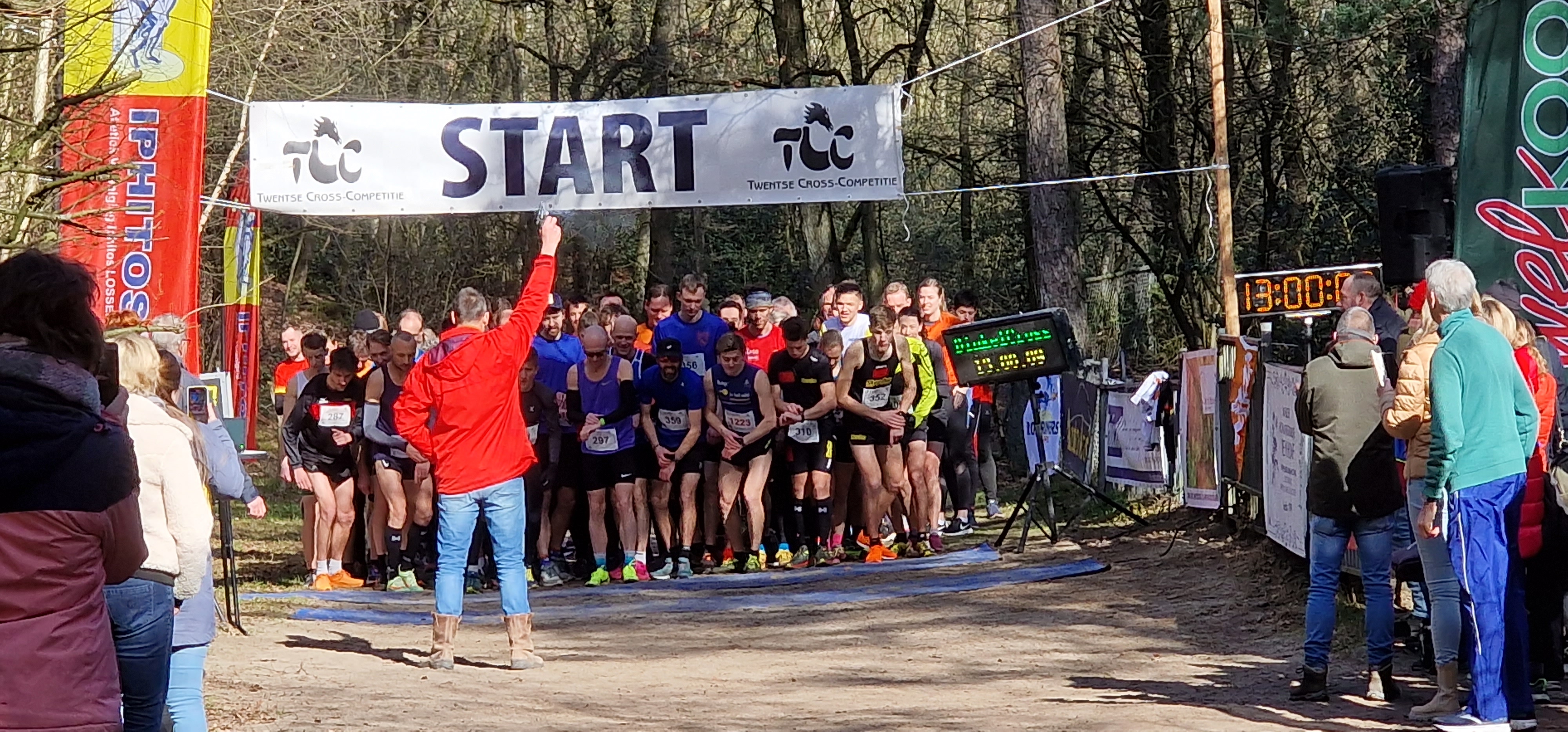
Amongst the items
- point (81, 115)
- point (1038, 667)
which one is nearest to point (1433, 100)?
point (1038, 667)

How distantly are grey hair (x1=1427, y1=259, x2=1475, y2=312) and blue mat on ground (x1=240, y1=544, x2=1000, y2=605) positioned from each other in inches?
276

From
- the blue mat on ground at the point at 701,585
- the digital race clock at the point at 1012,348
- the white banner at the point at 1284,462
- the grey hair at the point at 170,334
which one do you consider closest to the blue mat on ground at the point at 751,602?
the blue mat on ground at the point at 701,585

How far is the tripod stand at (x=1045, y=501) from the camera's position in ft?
46.0

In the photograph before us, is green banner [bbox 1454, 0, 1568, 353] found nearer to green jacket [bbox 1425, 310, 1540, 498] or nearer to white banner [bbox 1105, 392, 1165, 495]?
green jacket [bbox 1425, 310, 1540, 498]

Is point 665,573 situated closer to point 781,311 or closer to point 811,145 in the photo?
point 781,311

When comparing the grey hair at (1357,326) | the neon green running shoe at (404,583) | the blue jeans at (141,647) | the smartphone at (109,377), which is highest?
the grey hair at (1357,326)

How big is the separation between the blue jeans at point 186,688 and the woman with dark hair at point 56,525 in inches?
68.5

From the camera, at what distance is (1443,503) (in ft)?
22.6

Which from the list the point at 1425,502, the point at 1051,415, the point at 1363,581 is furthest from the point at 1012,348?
the point at 1425,502

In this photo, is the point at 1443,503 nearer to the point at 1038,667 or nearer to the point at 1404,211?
the point at 1038,667

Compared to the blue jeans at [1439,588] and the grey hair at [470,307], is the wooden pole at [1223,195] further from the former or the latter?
the grey hair at [470,307]

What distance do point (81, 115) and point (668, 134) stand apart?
5.93 meters

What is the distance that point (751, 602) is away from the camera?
12.5 metres

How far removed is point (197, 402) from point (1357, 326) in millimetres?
6649
